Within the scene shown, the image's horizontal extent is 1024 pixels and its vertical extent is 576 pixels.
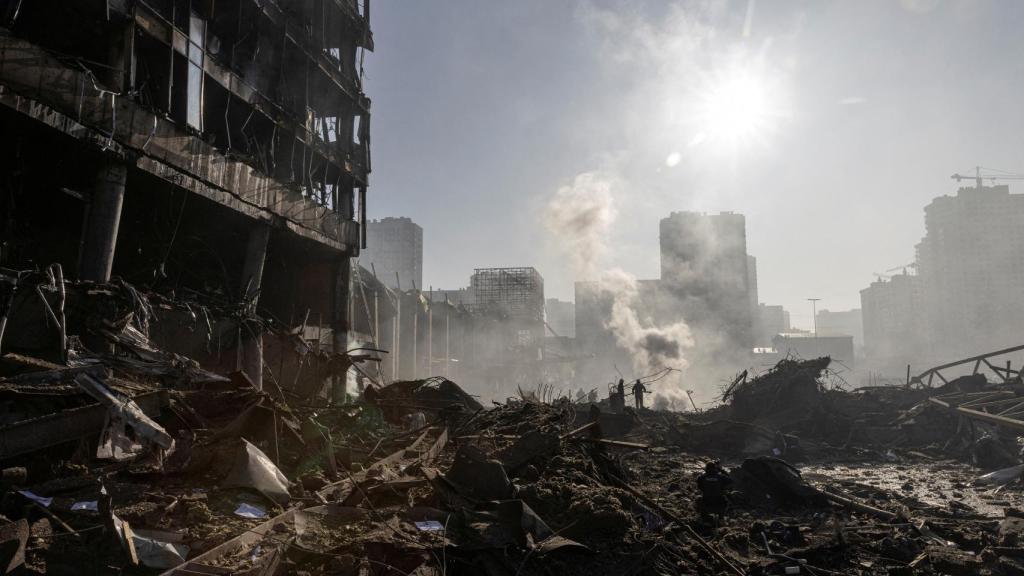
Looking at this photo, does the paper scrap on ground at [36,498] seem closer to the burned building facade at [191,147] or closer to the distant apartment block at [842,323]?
the burned building facade at [191,147]

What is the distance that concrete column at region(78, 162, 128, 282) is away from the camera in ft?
33.5

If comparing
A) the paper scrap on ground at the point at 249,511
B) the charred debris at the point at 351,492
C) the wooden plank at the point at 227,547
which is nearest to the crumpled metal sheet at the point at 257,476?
the charred debris at the point at 351,492

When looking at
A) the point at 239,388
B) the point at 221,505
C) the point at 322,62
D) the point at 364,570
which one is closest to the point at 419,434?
the point at 239,388

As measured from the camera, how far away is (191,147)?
12203 millimetres

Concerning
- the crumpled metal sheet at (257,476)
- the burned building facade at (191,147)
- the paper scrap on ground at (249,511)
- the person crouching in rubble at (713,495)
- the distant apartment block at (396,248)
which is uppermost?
the distant apartment block at (396,248)

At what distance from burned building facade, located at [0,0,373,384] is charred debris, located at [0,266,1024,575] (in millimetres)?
3381

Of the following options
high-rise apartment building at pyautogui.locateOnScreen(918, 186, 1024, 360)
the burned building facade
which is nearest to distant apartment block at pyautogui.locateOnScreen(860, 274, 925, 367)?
high-rise apartment building at pyautogui.locateOnScreen(918, 186, 1024, 360)

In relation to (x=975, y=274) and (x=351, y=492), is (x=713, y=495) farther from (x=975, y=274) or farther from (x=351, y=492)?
(x=975, y=274)

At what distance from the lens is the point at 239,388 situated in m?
6.98

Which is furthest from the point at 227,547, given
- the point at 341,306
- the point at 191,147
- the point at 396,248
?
the point at 396,248

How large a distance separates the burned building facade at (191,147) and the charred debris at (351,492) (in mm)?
3381

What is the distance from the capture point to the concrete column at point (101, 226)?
33.5 feet

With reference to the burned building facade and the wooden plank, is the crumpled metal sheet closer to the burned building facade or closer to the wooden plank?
the wooden plank

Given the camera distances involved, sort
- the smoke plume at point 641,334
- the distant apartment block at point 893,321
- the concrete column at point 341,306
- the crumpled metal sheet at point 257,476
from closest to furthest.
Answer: the crumpled metal sheet at point 257,476 → the concrete column at point 341,306 → the smoke plume at point 641,334 → the distant apartment block at point 893,321
